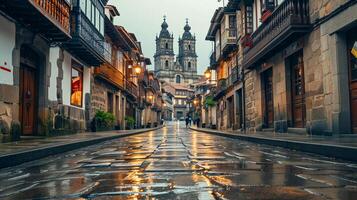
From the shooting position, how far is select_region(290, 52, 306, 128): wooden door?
14.2 m

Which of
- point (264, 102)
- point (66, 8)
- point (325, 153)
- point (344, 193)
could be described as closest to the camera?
point (344, 193)

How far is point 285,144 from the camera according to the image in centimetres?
919

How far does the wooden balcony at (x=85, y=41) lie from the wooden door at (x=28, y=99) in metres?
2.59

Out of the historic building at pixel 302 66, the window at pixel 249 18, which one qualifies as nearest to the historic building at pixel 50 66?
the historic building at pixel 302 66

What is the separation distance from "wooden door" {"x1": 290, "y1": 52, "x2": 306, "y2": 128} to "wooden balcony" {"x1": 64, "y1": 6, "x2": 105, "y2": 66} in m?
9.00

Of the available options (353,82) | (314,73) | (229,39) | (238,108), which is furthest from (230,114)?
(353,82)

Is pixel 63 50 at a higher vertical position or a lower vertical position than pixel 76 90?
higher

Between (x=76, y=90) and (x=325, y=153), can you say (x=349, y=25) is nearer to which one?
(x=325, y=153)

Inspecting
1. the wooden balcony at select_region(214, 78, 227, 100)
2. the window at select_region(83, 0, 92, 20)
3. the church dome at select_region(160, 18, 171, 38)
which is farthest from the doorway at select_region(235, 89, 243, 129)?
the church dome at select_region(160, 18, 171, 38)

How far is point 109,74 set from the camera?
2322 cm

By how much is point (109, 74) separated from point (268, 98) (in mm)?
10405

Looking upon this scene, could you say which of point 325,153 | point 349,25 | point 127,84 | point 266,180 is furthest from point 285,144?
point 127,84

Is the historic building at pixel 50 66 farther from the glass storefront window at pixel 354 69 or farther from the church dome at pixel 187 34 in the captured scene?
the church dome at pixel 187 34

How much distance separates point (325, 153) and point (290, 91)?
28.5 feet
